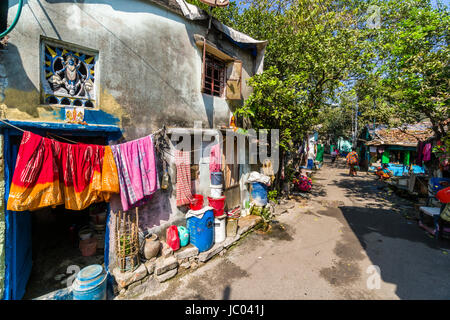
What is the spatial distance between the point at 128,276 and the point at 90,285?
2.51 ft

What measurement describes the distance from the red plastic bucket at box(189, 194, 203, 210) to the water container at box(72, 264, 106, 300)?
263 cm

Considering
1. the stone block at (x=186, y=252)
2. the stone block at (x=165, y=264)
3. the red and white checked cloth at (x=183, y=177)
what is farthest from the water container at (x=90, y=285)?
the red and white checked cloth at (x=183, y=177)

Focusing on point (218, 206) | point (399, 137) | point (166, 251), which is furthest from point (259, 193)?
point (399, 137)

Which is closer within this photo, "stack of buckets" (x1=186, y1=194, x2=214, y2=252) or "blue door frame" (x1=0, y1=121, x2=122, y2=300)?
"blue door frame" (x1=0, y1=121, x2=122, y2=300)

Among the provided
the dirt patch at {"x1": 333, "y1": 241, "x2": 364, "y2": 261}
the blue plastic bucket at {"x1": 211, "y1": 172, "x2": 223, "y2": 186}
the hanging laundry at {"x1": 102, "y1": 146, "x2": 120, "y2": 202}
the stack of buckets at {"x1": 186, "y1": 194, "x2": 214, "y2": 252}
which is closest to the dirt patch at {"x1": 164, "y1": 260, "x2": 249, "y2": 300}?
the stack of buckets at {"x1": 186, "y1": 194, "x2": 214, "y2": 252}

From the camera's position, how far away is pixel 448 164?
8.48m

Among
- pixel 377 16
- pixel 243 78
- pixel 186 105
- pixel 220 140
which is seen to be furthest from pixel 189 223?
pixel 377 16

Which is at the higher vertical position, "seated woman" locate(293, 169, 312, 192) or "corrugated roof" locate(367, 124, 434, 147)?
"corrugated roof" locate(367, 124, 434, 147)

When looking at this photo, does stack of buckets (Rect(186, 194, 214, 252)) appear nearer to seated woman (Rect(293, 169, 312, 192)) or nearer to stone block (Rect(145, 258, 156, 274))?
stone block (Rect(145, 258, 156, 274))

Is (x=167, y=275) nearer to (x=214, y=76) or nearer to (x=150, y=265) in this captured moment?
(x=150, y=265)

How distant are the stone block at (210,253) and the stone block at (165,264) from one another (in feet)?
2.42

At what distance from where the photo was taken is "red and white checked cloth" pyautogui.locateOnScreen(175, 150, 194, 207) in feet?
18.6
